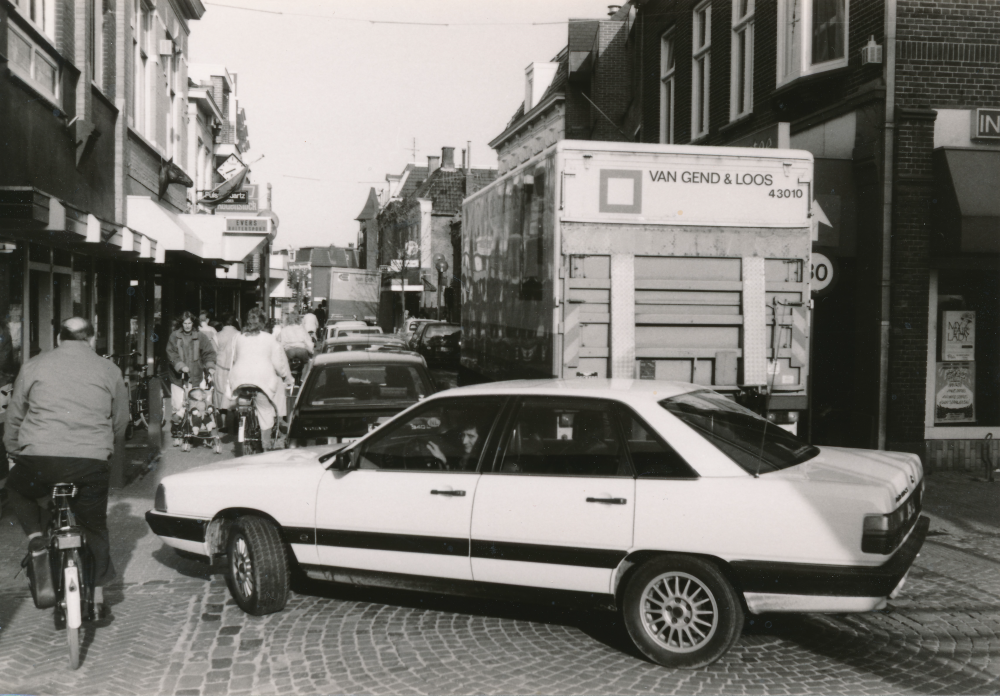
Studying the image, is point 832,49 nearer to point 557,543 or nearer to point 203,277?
point 557,543

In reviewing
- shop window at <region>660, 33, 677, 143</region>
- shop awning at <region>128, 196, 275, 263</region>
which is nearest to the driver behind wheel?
shop awning at <region>128, 196, 275, 263</region>

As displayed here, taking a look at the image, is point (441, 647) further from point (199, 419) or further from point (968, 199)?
point (968, 199)

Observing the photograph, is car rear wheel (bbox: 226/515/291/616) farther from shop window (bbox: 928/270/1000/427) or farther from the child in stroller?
shop window (bbox: 928/270/1000/427)

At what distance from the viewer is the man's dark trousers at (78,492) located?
17.1 feet

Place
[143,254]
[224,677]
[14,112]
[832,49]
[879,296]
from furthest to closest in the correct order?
[143,254]
[832,49]
[879,296]
[14,112]
[224,677]

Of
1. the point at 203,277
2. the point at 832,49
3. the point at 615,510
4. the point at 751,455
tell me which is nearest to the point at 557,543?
the point at 615,510

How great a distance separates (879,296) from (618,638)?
7.58 meters

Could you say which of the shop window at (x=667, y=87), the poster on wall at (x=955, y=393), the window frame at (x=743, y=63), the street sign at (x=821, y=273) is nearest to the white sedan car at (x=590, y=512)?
the street sign at (x=821, y=273)

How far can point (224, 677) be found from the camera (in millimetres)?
4852

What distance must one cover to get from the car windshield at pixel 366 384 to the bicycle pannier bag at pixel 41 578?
380 centimetres

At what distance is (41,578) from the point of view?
5145 millimetres

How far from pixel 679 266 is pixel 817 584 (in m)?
4.56

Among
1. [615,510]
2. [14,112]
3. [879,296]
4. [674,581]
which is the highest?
[14,112]

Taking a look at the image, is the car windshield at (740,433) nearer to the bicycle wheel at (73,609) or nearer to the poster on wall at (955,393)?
the bicycle wheel at (73,609)
